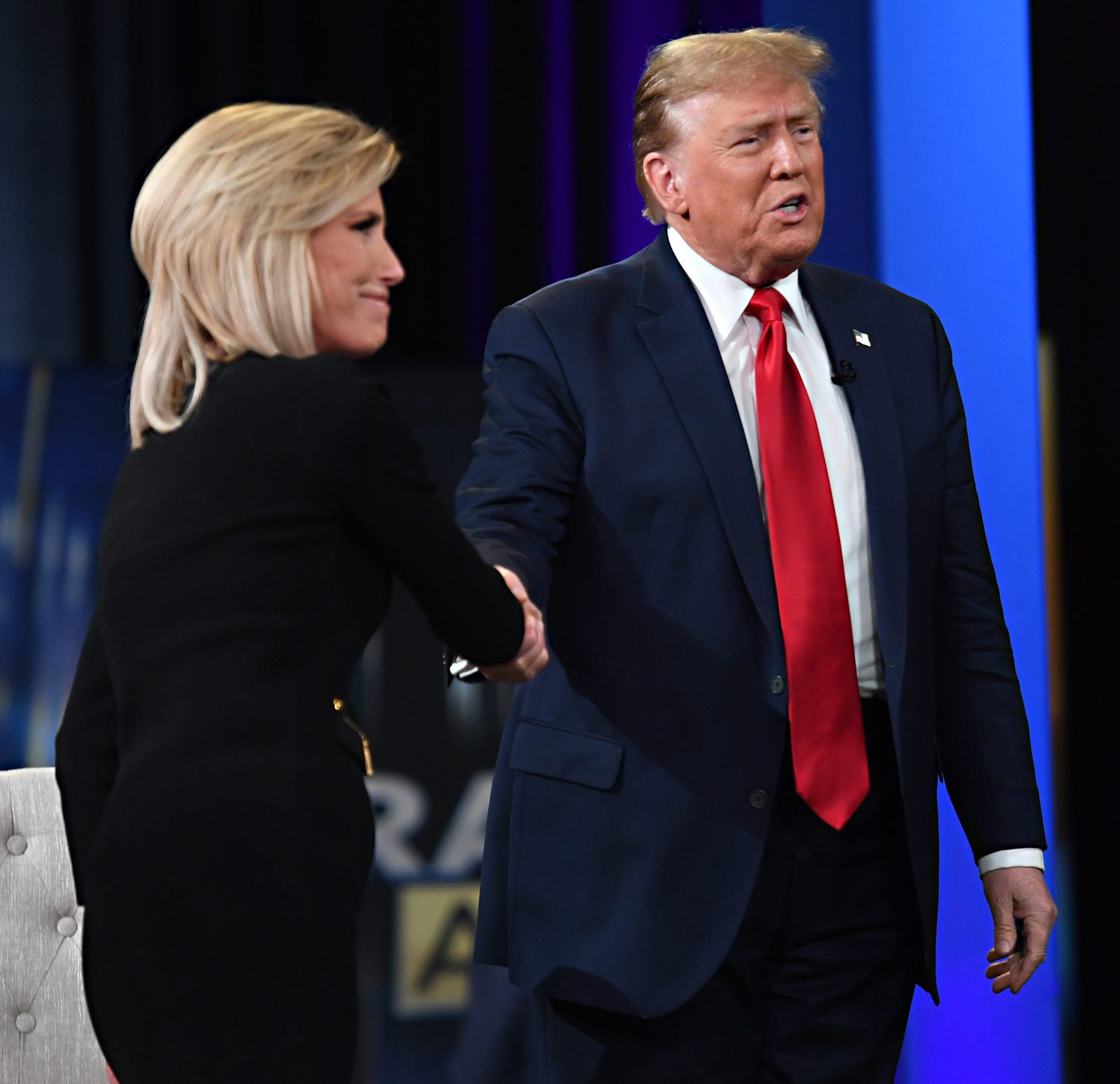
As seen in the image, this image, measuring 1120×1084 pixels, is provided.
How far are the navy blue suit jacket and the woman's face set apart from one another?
0.33 m

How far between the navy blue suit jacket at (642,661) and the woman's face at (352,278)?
326 millimetres

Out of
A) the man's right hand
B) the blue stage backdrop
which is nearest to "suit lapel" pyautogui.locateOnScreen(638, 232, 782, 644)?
the man's right hand

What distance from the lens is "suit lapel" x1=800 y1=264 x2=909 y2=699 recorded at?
5.57 ft

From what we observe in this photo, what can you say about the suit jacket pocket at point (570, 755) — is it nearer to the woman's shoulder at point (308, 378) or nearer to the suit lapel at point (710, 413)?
the suit lapel at point (710, 413)

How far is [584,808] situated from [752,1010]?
0.29 meters

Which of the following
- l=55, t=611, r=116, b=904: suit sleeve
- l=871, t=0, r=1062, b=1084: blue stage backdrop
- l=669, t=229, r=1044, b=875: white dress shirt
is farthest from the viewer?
l=871, t=0, r=1062, b=1084: blue stage backdrop

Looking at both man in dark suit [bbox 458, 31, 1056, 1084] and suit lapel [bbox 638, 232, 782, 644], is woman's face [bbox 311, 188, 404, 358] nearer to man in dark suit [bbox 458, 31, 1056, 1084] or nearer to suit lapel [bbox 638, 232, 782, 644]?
man in dark suit [bbox 458, 31, 1056, 1084]

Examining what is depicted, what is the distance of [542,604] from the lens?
1.62 metres

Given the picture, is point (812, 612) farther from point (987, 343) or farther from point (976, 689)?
point (987, 343)

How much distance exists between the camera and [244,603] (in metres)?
1.20

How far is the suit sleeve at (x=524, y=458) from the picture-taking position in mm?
1603

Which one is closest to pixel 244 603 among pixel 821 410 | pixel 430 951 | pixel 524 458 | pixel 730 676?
pixel 524 458

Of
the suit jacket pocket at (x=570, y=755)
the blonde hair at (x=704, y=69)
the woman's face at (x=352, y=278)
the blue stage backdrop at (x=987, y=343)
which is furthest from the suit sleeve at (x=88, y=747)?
the blue stage backdrop at (x=987, y=343)

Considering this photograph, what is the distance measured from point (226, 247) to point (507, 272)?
72.8 inches
